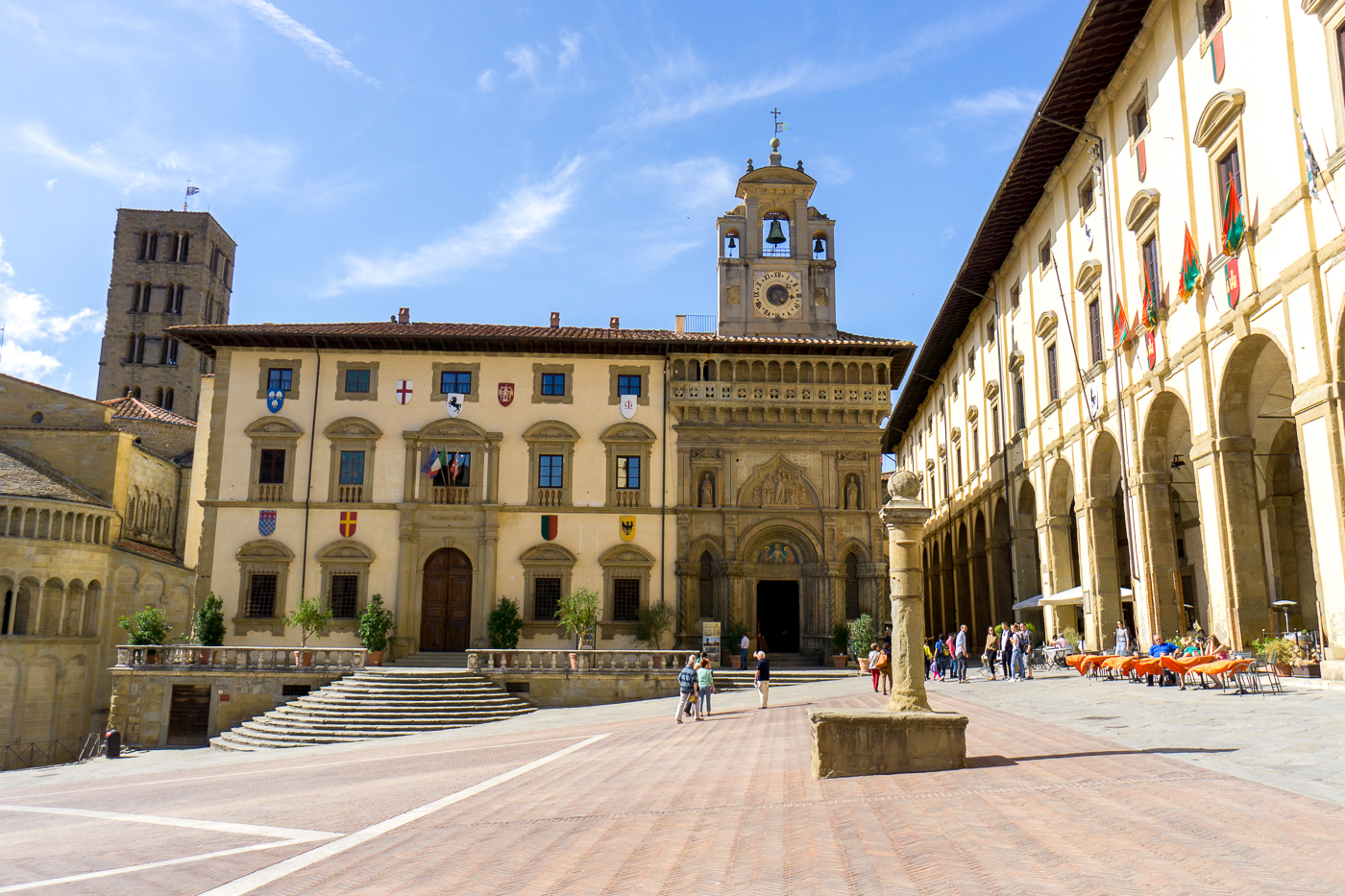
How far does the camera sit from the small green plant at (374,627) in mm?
34875

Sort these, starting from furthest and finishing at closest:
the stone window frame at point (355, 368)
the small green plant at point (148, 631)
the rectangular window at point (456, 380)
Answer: the rectangular window at point (456, 380) < the stone window frame at point (355, 368) < the small green plant at point (148, 631)

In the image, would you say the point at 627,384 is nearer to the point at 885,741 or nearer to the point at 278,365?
the point at 278,365

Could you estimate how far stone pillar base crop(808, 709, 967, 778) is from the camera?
1085cm

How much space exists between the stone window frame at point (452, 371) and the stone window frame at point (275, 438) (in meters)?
5.50

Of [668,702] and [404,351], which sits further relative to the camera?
[404,351]

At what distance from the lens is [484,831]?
977cm

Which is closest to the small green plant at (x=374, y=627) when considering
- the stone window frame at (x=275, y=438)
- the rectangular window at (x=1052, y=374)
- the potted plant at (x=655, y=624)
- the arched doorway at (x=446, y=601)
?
the arched doorway at (x=446, y=601)

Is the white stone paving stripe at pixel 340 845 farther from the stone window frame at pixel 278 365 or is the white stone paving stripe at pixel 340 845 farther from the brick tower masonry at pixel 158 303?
the brick tower masonry at pixel 158 303

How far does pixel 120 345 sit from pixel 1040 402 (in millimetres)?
74903

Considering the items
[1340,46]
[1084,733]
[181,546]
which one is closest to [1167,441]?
[1340,46]

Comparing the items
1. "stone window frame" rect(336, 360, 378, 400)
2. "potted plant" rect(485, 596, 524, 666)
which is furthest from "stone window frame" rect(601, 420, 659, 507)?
"stone window frame" rect(336, 360, 378, 400)

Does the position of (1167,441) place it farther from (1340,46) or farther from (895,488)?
(895,488)

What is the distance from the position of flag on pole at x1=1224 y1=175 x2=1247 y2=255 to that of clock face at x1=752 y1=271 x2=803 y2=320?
20315 mm

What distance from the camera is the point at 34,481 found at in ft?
136
